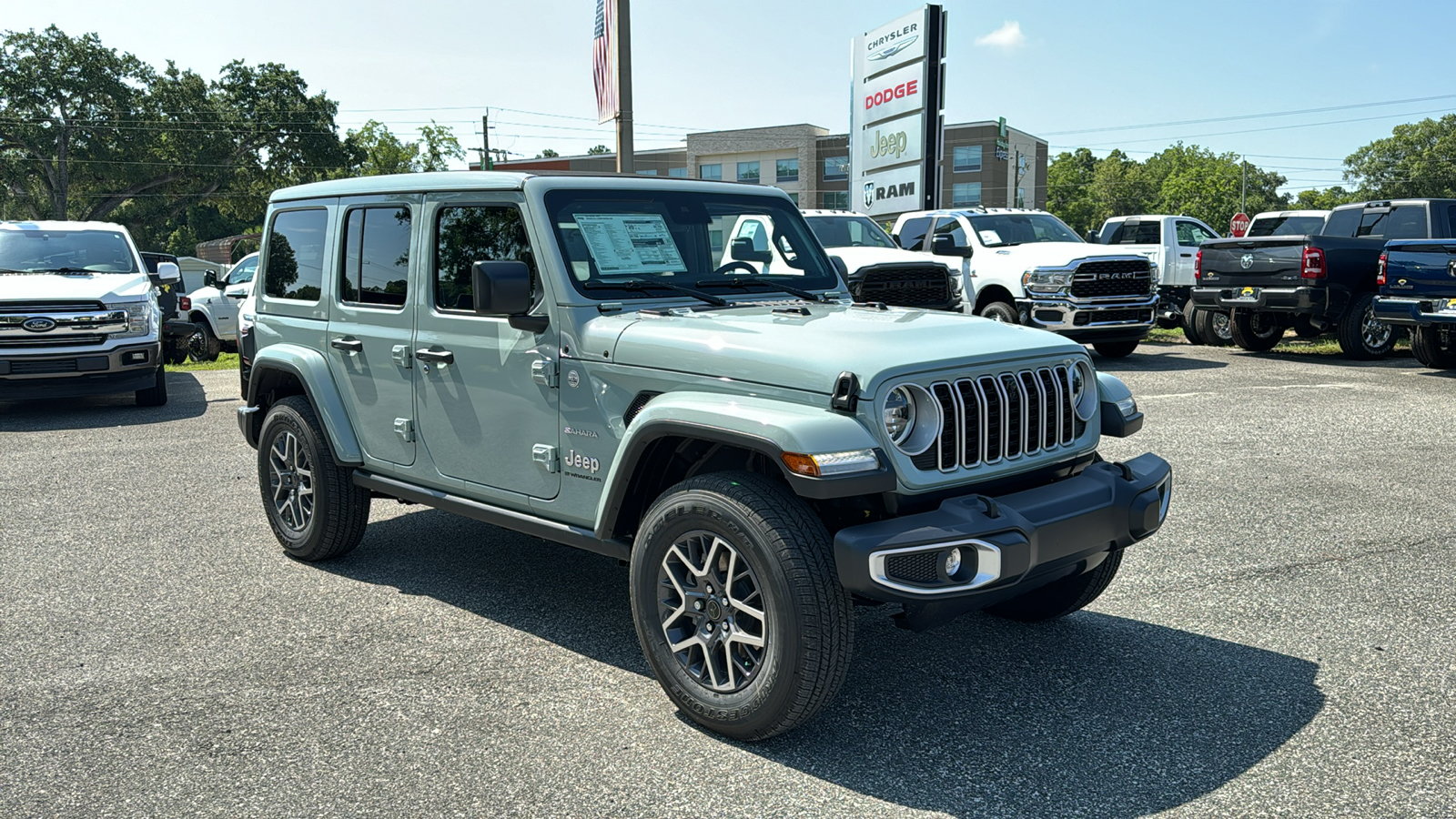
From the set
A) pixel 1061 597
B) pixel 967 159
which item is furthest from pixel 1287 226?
pixel 967 159

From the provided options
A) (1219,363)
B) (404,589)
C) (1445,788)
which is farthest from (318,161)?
(1445,788)

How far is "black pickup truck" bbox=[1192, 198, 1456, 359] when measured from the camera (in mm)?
14539

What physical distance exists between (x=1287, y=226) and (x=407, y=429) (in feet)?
53.9

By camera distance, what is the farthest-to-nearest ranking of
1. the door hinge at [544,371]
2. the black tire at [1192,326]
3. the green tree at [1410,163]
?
the green tree at [1410,163], the black tire at [1192,326], the door hinge at [544,371]

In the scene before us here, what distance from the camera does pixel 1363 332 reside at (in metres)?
14.8

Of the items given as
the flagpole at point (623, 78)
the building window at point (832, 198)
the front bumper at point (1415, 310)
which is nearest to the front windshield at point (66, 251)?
the flagpole at point (623, 78)

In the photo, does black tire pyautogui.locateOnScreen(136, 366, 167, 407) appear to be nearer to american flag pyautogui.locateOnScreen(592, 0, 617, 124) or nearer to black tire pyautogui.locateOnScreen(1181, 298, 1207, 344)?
american flag pyautogui.locateOnScreen(592, 0, 617, 124)

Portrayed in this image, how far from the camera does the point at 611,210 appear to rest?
15.5ft

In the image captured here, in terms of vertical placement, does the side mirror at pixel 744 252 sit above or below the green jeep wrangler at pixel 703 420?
above

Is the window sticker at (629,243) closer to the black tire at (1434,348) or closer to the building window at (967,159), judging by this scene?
the black tire at (1434,348)

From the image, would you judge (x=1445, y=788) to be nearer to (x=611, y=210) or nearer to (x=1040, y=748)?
(x=1040, y=748)

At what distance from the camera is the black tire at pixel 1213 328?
17406mm

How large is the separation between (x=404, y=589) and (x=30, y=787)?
216 cm

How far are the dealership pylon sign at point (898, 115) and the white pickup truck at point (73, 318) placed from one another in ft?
51.0
